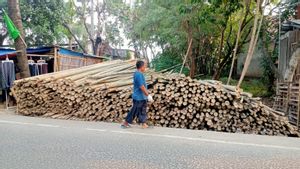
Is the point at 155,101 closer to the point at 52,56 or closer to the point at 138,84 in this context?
the point at 138,84

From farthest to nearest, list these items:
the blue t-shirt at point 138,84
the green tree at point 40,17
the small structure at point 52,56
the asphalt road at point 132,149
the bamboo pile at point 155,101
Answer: the green tree at point 40,17 → the small structure at point 52,56 → the bamboo pile at point 155,101 → the blue t-shirt at point 138,84 → the asphalt road at point 132,149

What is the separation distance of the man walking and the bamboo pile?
3.98 feet

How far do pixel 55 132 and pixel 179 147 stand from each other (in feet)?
9.60

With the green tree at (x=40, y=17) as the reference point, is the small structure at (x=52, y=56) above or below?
below

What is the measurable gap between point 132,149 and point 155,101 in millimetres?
3520

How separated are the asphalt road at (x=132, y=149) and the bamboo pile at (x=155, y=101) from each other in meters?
1.25

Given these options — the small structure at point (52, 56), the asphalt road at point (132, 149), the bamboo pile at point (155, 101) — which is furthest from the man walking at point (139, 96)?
the small structure at point (52, 56)

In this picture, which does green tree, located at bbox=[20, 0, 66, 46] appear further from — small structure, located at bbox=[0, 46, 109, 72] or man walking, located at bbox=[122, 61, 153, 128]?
man walking, located at bbox=[122, 61, 153, 128]

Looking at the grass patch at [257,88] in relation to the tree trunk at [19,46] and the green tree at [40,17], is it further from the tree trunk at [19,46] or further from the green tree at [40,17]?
the green tree at [40,17]

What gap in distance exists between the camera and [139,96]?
26.3 feet

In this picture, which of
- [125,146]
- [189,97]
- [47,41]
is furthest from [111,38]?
[125,146]

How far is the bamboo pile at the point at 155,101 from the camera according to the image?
8.90 meters

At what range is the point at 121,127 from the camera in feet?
27.2

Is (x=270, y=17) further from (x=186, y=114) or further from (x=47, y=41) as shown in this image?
(x=47, y=41)
